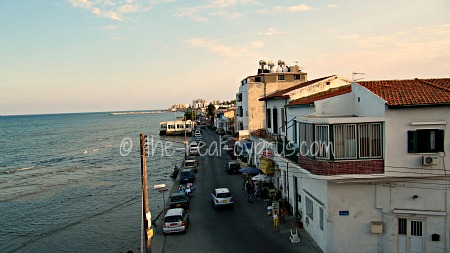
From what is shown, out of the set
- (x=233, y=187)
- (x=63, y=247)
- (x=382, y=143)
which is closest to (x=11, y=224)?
(x=63, y=247)

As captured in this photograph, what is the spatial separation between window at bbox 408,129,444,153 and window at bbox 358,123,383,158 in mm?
1138

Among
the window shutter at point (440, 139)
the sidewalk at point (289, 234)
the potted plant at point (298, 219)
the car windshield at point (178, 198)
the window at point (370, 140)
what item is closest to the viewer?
the window shutter at point (440, 139)

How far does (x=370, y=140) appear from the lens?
14367 millimetres

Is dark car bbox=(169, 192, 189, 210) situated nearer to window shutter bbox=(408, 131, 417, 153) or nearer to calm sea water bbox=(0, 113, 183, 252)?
calm sea water bbox=(0, 113, 183, 252)

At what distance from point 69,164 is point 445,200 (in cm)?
Answer: 5830

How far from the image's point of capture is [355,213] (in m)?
14.9

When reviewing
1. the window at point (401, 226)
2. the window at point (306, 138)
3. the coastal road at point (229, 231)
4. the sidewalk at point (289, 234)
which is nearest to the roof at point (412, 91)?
the window at point (306, 138)

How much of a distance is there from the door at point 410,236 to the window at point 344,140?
341 centimetres

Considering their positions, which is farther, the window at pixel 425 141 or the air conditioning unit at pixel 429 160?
the window at pixel 425 141

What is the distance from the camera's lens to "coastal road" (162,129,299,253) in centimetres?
1769

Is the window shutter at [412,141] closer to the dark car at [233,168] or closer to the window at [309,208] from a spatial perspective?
the window at [309,208]

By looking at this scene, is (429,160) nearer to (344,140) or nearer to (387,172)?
(387,172)

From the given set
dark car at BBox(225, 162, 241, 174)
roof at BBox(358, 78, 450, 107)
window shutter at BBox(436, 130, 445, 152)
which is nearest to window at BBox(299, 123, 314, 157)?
roof at BBox(358, 78, 450, 107)

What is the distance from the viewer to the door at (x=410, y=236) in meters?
14.4
